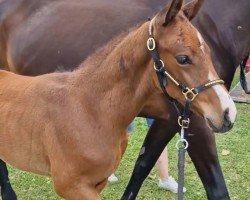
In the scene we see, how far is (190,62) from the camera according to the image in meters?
1.94

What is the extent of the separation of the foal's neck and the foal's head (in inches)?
4.2

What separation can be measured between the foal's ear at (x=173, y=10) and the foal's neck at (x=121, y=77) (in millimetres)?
126

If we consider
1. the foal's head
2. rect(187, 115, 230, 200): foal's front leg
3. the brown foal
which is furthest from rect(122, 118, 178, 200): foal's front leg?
the foal's head

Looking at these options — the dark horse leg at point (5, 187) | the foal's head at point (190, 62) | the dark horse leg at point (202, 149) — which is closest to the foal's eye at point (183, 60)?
the foal's head at point (190, 62)

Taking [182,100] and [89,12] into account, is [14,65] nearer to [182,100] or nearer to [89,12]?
[89,12]

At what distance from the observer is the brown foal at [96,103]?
1.96m

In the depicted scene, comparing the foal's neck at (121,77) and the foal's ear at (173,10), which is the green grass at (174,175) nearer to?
the foal's neck at (121,77)

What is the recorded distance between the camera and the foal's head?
→ 1934 millimetres

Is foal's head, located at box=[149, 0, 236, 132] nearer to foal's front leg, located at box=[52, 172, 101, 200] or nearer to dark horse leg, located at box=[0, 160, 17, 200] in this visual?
foal's front leg, located at box=[52, 172, 101, 200]

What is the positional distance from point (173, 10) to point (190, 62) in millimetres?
214

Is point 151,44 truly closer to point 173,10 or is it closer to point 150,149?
point 173,10

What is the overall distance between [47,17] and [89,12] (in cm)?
33

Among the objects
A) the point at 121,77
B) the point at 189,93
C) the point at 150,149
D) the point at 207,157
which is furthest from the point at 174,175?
the point at 189,93

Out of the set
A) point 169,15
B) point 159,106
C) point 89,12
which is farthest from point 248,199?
point 169,15
